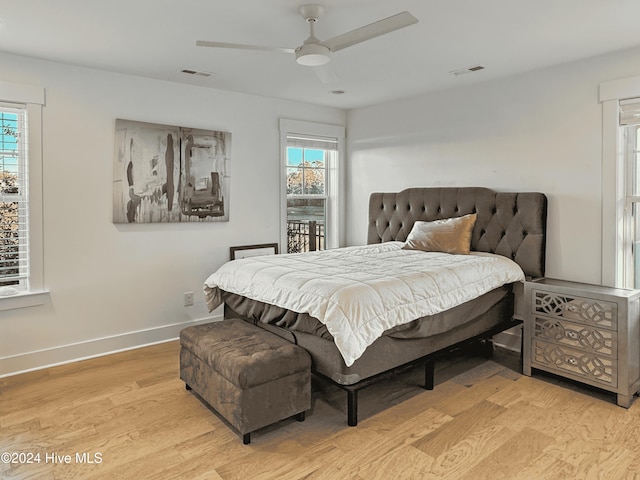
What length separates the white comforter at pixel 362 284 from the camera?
237 centimetres

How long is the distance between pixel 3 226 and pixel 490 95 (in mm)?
4190

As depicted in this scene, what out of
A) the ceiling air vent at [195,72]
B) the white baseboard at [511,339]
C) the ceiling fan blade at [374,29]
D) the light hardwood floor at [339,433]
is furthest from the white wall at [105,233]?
the white baseboard at [511,339]

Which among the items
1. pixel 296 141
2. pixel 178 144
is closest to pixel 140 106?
pixel 178 144

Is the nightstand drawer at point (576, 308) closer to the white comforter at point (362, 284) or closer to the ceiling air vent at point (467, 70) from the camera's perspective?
the white comforter at point (362, 284)

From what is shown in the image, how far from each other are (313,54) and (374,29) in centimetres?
39

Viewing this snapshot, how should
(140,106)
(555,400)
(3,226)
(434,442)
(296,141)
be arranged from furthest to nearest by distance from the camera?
(296,141), (140,106), (3,226), (555,400), (434,442)

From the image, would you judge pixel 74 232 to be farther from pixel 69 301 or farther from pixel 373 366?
pixel 373 366

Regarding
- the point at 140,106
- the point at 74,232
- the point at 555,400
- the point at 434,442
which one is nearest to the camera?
the point at 434,442

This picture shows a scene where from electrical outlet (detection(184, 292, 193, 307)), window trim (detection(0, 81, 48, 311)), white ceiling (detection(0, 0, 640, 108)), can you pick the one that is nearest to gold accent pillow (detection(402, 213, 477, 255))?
white ceiling (detection(0, 0, 640, 108))

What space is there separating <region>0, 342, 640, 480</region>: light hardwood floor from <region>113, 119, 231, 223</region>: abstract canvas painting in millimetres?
1477

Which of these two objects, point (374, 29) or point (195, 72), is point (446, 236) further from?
point (195, 72)

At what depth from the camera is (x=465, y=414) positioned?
2672mm

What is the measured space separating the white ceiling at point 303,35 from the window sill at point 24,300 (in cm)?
179

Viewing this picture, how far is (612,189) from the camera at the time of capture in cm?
330
